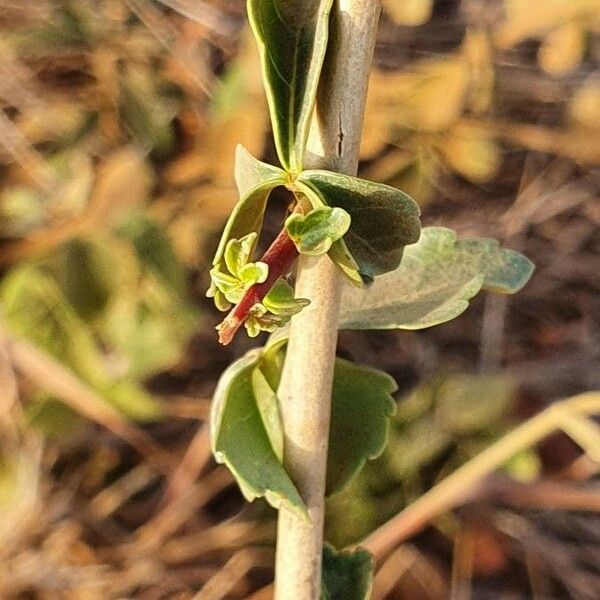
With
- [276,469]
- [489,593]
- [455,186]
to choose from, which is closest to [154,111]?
[455,186]

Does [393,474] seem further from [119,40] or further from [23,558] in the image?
[119,40]

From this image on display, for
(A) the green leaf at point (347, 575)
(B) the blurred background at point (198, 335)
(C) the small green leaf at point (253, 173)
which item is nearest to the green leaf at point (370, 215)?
(C) the small green leaf at point (253, 173)

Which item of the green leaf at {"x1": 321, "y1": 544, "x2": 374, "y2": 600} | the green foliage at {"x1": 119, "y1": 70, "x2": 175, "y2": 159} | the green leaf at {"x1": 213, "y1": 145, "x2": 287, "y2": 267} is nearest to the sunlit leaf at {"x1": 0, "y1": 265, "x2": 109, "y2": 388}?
the green foliage at {"x1": 119, "y1": 70, "x2": 175, "y2": 159}

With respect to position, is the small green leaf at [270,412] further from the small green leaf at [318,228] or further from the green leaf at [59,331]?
the green leaf at [59,331]

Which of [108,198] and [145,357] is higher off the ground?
[108,198]

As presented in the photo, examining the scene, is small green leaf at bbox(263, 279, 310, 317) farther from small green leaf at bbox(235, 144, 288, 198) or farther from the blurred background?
the blurred background

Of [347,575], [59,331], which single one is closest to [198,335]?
[59,331]
